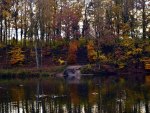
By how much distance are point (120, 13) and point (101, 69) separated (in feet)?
59.3

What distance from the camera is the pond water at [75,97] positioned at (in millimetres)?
36750

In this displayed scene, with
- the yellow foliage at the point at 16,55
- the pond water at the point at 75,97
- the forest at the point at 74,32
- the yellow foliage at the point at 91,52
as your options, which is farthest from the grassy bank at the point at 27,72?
the pond water at the point at 75,97

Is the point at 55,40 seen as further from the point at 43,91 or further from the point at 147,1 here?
the point at 43,91

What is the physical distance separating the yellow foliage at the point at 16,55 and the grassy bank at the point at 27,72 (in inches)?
156

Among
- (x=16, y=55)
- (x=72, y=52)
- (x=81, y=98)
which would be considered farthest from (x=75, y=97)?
(x=16, y=55)

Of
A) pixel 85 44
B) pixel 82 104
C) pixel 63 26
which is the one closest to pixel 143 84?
pixel 82 104

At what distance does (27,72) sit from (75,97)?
1140 inches

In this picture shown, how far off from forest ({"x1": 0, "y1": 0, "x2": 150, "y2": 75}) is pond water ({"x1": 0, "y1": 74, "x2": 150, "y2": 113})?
64.7 ft

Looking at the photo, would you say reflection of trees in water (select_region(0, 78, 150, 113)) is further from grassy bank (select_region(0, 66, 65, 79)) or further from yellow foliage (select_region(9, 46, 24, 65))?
yellow foliage (select_region(9, 46, 24, 65))

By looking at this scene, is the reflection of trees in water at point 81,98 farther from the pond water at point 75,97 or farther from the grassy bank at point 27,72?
the grassy bank at point 27,72

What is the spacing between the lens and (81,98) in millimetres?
43562

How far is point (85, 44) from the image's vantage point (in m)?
82.6

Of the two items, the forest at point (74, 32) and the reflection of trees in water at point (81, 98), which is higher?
the forest at point (74, 32)

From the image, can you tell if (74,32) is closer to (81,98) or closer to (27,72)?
(27,72)
